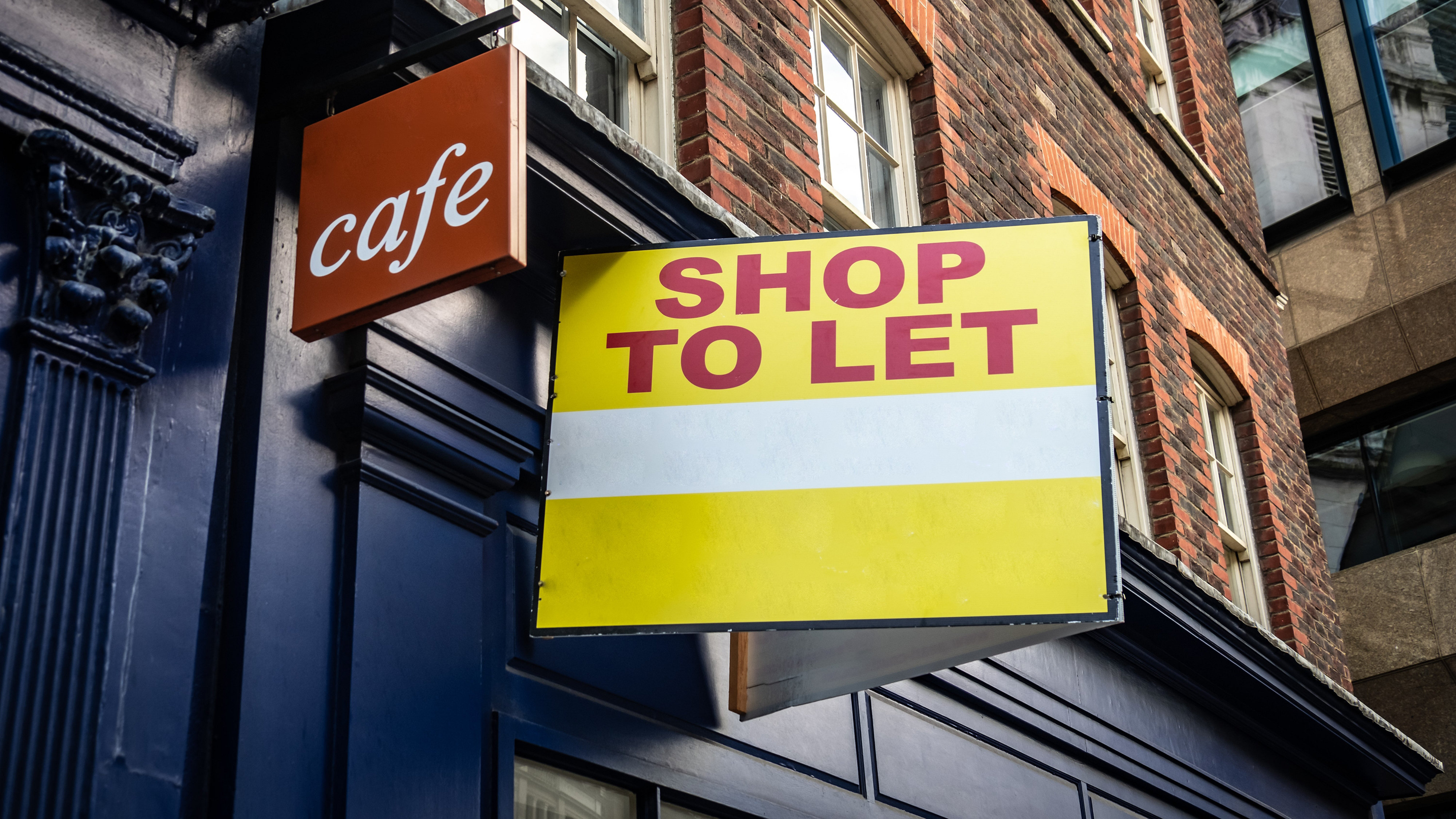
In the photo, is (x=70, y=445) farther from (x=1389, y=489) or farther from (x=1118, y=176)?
(x=1389, y=489)

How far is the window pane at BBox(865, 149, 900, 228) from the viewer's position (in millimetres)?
6543

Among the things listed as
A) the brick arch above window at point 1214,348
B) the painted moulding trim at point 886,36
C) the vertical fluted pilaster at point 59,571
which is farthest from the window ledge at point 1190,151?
the vertical fluted pilaster at point 59,571

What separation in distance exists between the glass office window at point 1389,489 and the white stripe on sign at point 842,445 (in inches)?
504

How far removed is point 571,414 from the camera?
377 centimetres

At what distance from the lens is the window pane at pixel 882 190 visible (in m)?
6.54

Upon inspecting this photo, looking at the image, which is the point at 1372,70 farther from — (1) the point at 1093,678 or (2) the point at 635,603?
(2) the point at 635,603

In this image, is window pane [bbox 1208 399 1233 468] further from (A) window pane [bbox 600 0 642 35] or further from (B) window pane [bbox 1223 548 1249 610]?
(A) window pane [bbox 600 0 642 35]

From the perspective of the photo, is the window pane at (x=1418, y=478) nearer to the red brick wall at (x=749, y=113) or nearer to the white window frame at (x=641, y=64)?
the red brick wall at (x=749, y=113)

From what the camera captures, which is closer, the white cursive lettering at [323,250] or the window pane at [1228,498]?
the white cursive lettering at [323,250]

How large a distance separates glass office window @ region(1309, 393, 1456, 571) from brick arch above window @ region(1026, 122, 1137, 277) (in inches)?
312

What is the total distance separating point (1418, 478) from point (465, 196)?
14375mm

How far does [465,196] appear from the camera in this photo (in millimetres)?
3070

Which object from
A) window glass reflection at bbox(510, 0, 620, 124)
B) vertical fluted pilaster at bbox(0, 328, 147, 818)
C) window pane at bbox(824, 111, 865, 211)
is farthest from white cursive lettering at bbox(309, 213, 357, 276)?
window pane at bbox(824, 111, 865, 211)

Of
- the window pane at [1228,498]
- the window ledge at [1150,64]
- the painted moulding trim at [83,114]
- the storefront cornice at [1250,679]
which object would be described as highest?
the window ledge at [1150,64]
